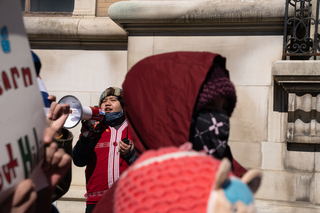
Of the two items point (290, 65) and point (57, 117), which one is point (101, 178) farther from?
point (290, 65)

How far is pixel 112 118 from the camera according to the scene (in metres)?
3.60

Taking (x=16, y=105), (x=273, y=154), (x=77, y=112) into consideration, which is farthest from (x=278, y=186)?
(x=16, y=105)

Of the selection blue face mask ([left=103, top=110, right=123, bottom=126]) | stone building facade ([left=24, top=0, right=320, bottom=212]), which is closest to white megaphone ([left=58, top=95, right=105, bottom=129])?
blue face mask ([left=103, top=110, right=123, bottom=126])

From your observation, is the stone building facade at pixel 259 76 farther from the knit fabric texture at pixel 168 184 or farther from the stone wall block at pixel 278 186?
the knit fabric texture at pixel 168 184

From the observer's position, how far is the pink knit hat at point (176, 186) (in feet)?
2.84

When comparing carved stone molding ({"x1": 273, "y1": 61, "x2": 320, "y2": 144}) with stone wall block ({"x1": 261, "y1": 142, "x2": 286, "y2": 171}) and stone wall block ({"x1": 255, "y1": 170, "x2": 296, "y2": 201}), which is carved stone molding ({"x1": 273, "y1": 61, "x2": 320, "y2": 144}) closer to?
stone wall block ({"x1": 261, "y1": 142, "x2": 286, "y2": 171})

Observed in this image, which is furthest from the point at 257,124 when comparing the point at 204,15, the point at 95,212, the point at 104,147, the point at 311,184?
the point at 95,212

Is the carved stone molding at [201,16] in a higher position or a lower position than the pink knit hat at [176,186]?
higher

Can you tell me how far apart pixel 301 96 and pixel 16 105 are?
374 cm

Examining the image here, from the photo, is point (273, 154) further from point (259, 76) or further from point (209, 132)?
point (209, 132)

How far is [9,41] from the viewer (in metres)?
0.96

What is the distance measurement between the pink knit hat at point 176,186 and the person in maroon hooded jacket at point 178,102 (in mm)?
178

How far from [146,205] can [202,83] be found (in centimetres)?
48

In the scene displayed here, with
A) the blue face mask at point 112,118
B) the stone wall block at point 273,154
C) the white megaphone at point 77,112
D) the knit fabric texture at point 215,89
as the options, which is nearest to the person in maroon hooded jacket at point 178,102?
the knit fabric texture at point 215,89
